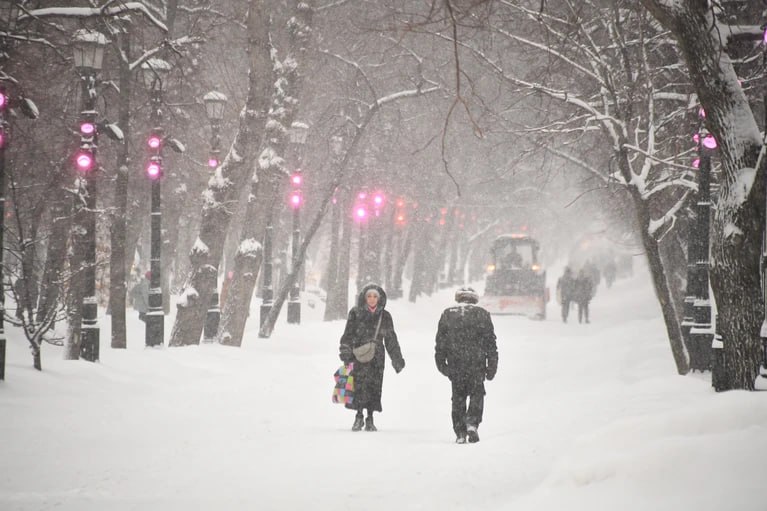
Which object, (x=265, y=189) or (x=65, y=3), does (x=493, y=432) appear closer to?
(x=265, y=189)

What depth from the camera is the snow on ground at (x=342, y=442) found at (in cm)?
536

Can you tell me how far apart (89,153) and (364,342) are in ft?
15.7

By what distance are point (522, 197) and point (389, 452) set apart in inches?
1709

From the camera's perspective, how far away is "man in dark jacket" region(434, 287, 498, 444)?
8.28m

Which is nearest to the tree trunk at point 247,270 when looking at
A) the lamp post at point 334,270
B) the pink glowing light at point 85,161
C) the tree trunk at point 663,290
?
the pink glowing light at point 85,161

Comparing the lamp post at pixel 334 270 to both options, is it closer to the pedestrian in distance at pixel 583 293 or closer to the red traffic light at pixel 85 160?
the pedestrian in distance at pixel 583 293

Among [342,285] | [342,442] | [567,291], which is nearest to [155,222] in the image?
→ [342,442]

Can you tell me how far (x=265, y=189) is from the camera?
51.9 feet

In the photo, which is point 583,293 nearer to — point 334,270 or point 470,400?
point 334,270

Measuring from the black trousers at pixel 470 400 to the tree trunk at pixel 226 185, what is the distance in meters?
7.20

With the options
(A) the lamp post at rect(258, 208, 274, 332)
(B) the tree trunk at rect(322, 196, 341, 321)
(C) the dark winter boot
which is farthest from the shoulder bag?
(B) the tree trunk at rect(322, 196, 341, 321)

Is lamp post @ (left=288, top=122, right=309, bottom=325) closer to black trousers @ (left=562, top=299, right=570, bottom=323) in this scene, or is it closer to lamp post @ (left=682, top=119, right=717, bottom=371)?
lamp post @ (left=682, top=119, right=717, bottom=371)

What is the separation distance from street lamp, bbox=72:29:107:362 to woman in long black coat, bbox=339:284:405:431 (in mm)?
3823

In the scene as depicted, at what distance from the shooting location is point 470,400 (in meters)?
8.34
